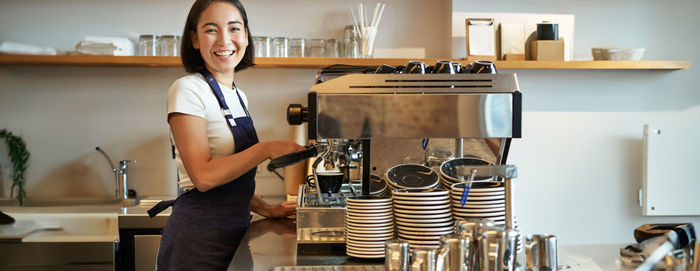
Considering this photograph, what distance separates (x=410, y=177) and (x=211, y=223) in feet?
2.10

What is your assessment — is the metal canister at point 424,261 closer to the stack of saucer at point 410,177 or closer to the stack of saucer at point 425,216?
the stack of saucer at point 425,216

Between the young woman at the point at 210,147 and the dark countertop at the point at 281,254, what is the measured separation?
101mm

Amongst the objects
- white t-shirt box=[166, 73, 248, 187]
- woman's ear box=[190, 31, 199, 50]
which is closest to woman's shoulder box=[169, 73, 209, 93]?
white t-shirt box=[166, 73, 248, 187]

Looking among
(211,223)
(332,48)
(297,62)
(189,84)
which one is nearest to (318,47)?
(332,48)

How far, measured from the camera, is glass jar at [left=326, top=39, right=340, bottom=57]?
2.97m

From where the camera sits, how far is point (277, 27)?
10.4ft

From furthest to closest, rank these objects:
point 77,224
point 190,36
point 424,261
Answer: point 77,224
point 190,36
point 424,261

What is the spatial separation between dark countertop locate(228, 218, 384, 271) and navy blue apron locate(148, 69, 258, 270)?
65 millimetres

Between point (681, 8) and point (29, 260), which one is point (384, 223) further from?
point (681, 8)

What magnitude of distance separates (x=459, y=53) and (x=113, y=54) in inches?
65.0

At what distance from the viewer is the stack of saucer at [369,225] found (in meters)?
1.33

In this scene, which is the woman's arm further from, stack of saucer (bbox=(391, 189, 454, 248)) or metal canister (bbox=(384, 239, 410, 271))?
metal canister (bbox=(384, 239, 410, 271))

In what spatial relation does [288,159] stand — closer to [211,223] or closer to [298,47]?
[211,223]

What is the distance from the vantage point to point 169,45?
289cm
